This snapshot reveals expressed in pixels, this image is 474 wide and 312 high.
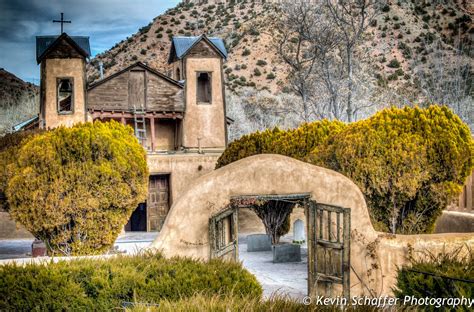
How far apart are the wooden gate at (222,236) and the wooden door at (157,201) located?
14.7 m

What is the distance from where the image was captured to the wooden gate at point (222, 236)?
14305 mm

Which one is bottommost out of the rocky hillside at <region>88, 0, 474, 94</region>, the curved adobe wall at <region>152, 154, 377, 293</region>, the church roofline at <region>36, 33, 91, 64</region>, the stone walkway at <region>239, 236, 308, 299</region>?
the stone walkway at <region>239, 236, 308, 299</region>

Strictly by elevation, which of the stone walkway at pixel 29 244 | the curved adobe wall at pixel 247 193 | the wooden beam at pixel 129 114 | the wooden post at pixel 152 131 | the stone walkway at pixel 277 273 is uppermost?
Answer: the wooden beam at pixel 129 114

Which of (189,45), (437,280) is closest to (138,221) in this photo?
(189,45)

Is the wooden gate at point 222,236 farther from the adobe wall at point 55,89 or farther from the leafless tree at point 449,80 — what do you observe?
the leafless tree at point 449,80

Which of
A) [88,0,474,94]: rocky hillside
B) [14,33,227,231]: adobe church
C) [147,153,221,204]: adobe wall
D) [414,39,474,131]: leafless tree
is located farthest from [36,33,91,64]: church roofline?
[88,0,474,94]: rocky hillside

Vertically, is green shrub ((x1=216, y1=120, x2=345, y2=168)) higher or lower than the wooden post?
lower

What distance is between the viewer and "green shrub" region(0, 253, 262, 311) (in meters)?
10.7

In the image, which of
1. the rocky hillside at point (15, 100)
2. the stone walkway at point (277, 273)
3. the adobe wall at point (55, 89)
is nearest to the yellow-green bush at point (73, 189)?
the stone walkway at point (277, 273)

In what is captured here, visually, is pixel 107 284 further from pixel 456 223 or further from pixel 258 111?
pixel 258 111

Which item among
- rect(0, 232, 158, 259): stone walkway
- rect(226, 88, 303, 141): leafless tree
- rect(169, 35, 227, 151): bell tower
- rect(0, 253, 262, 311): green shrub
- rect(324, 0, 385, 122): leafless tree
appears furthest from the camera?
rect(226, 88, 303, 141): leafless tree

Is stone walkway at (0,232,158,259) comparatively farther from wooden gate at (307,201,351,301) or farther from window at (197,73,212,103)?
window at (197,73,212,103)

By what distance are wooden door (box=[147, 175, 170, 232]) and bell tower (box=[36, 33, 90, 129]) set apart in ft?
22.2

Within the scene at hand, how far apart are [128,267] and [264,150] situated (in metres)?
14.1
